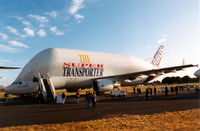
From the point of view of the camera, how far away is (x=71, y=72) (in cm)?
2530

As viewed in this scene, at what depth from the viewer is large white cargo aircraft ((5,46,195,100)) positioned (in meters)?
20.6

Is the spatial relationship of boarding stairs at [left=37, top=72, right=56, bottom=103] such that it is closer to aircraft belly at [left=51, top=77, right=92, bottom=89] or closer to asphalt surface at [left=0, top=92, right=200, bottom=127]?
aircraft belly at [left=51, top=77, right=92, bottom=89]

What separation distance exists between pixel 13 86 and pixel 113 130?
1650 centimetres

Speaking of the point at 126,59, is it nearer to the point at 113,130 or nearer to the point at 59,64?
the point at 59,64

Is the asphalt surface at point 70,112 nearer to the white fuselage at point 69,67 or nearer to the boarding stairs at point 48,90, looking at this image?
the boarding stairs at point 48,90

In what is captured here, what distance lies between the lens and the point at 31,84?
20.5 meters

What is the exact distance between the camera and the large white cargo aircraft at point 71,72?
20.6 meters

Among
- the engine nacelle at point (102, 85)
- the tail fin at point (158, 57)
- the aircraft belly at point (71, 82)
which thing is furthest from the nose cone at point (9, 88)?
the tail fin at point (158, 57)

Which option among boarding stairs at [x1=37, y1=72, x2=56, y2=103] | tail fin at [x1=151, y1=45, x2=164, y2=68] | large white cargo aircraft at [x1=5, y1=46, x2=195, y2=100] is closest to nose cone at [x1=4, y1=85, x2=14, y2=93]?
large white cargo aircraft at [x1=5, y1=46, x2=195, y2=100]

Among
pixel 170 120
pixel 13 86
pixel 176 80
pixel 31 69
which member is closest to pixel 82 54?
pixel 31 69

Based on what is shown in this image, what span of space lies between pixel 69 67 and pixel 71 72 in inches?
29.5

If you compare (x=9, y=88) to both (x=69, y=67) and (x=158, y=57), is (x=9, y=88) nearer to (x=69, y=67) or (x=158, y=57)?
(x=69, y=67)

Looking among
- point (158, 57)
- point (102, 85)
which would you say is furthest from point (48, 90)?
point (158, 57)

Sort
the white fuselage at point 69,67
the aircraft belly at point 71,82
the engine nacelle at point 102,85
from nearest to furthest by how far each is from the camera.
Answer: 1. the white fuselage at point 69,67
2. the engine nacelle at point 102,85
3. the aircraft belly at point 71,82
